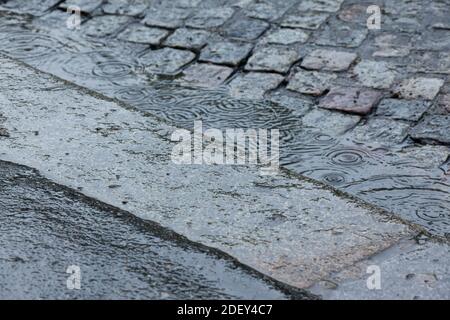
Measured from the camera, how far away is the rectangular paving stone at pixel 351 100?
447 centimetres

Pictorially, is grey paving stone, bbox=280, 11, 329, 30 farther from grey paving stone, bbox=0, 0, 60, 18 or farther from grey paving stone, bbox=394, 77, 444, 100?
grey paving stone, bbox=0, 0, 60, 18

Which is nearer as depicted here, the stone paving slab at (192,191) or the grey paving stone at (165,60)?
the stone paving slab at (192,191)

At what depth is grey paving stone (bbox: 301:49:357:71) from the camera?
16.0ft

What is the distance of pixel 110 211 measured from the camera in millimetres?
3510

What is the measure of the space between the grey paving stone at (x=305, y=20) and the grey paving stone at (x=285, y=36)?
68 mm

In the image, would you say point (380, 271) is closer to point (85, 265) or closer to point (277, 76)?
point (85, 265)

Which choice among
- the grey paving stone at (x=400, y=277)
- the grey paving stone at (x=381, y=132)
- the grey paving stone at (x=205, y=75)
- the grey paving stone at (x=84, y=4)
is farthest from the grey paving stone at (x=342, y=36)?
the grey paving stone at (x=400, y=277)

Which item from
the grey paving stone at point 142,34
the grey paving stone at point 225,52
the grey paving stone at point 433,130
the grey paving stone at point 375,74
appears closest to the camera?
the grey paving stone at point 433,130

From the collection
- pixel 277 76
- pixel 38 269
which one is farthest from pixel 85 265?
pixel 277 76

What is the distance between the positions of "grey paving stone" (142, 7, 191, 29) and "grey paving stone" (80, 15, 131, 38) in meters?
0.16

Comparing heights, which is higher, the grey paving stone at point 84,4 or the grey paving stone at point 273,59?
the grey paving stone at point 84,4

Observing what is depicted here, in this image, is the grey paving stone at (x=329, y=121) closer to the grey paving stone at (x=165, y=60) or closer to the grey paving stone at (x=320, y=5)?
the grey paving stone at (x=165, y=60)

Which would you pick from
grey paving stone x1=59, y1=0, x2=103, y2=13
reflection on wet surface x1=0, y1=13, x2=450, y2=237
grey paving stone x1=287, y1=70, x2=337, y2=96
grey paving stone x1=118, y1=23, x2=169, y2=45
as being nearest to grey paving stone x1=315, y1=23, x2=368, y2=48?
grey paving stone x1=287, y1=70, x2=337, y2=96

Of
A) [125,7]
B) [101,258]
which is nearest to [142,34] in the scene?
[125,7]
